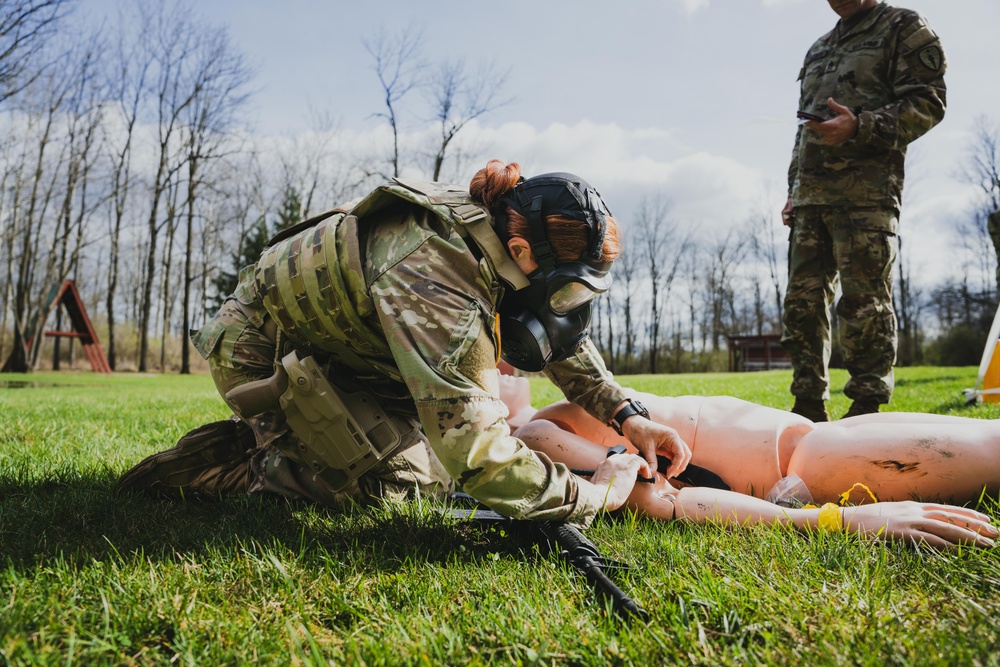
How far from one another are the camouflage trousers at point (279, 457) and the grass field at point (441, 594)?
0.90 feet

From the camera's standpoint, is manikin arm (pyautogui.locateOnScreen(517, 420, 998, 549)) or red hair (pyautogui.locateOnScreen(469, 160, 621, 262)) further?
red hair (pyautogui.locateOnScreen(469, 160, 621, 262))

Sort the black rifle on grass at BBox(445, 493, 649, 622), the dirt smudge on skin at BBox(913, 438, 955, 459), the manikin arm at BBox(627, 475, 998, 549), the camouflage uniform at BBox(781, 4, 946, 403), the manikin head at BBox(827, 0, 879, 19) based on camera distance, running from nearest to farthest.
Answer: the black rifle on grass at BBox(445, 493, 649, 622)
the manikin arm at BBox(627, 475, 998, 549)
the dirt smudge on skin at BBox(913, 438, 955, 459)
the camouflage uniform at BBox(781, 4, 946, 403)
the manikin head at BBox(827, 0, 879, 19)

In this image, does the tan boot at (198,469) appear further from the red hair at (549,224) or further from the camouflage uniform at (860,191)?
the camouflage uniform at (860,191)

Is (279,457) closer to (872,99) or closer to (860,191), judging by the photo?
(860,191)

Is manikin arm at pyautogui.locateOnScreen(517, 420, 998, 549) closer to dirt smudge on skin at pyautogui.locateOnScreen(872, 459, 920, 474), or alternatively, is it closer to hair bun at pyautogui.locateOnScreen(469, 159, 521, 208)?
dirt smudge on skin at pyautogui.locateOnScreen(872, 459, 920, 474)

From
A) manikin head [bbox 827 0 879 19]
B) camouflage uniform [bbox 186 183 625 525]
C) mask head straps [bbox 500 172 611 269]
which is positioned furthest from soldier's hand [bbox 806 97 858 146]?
mask head straps [bbox 500 172 611 269]

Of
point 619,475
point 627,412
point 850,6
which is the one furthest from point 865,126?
point 619,475

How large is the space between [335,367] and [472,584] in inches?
52.6

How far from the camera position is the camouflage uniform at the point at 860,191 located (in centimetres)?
Result: 397

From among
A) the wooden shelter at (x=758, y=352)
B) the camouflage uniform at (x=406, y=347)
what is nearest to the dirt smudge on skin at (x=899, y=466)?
the camouflage uniform at (x=406, y=347)

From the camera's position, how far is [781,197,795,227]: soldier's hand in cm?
450

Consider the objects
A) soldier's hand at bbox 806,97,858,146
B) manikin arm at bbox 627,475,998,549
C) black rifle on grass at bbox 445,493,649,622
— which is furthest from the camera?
soldier's hand at bbox 806,97,858,146

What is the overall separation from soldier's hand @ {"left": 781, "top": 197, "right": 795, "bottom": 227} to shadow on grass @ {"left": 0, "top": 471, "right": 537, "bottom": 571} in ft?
11.6

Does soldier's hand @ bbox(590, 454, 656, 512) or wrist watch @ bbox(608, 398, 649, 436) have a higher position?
wrist watch @ bbox(608, 398, 649, 436)
